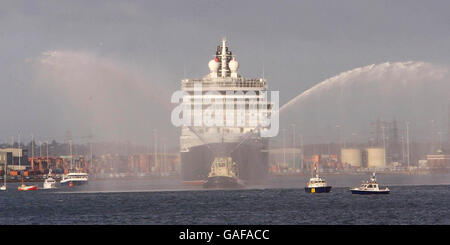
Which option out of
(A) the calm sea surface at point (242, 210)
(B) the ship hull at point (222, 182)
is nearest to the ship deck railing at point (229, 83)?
(B) the ship hull at point (222, 182)

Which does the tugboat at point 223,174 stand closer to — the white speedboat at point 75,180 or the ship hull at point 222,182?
the ship hull at point 222,182

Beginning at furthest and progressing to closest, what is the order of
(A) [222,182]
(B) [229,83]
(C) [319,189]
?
(B) [229,83] → (A) [222,182] → (C) [319,189]

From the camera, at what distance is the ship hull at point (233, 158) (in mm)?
107125

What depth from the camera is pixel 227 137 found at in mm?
108375

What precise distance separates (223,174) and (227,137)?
4933 mm

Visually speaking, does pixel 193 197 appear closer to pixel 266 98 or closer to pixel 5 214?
Answer: pixel 5 214

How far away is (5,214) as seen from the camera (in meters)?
74.8

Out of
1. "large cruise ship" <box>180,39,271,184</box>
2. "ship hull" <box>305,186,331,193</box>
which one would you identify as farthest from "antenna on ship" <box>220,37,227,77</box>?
"ship hull" <box>305,186,331,193</box>

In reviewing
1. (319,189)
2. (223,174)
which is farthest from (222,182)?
(319,189)

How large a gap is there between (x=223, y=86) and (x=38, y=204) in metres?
35.5

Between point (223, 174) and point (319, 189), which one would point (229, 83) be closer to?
point (223, 174)

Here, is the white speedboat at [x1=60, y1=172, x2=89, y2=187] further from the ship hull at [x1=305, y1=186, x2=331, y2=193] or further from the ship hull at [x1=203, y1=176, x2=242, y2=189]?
the ship hull at [x1=305, y1=186, x2=331, y2=193]

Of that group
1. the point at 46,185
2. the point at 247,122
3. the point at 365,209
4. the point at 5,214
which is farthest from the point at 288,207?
the point at 46,185
